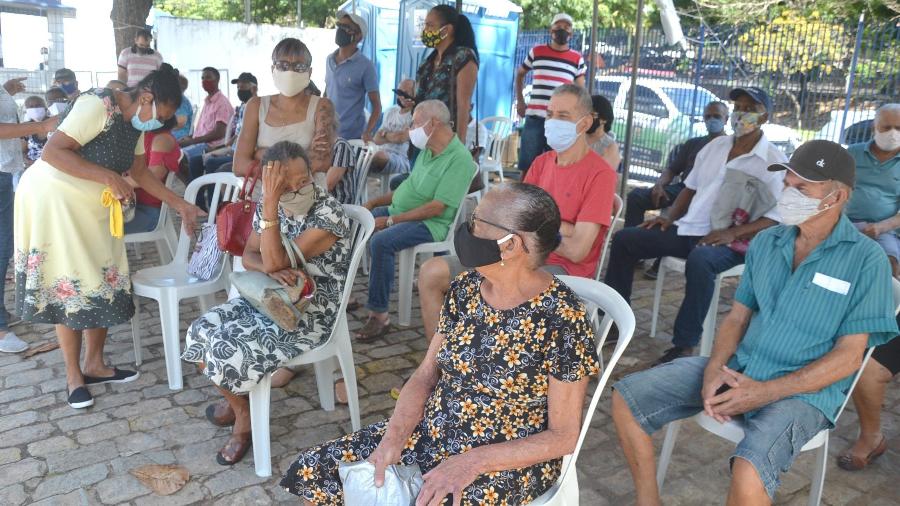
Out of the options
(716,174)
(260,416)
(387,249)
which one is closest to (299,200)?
(260,416)

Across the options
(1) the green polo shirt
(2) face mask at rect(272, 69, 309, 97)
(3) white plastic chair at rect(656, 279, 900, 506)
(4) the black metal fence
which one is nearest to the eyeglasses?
(2) face mask at rect(272, 69, 309, 97)

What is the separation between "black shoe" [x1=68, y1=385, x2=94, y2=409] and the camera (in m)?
3.59

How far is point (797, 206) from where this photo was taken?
2553 mm

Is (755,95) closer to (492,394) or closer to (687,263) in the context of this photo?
(687,263)

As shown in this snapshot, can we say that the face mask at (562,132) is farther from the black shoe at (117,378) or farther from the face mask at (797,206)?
the black shoe at (117,378)

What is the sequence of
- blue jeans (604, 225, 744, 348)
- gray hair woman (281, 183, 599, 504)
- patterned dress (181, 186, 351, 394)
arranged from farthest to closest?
1. blue jeans (604, 225, 744, 348)
2. patterned dress (181, 186, 351, 394)
3. gray hair woman (281, 183, 599, 504)

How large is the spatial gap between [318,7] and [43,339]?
22854mm

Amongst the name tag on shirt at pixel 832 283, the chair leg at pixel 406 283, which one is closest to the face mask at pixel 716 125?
the chair leg at pixel 406 283

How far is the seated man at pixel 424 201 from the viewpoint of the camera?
177 inches

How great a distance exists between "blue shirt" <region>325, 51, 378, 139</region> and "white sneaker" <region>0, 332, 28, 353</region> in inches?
113

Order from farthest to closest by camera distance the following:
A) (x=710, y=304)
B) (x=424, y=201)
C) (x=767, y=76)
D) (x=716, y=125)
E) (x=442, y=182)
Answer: (x=767, y=76) < (x=716, y=125) < (x=424, y=201) < (x=442, y=182) < (x=710, y=304)

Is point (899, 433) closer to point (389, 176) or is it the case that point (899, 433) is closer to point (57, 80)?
point (389, 176)

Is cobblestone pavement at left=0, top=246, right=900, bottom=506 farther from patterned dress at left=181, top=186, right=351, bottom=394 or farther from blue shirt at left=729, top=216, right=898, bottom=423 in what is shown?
blue shirt at left=729, top=216, right=898, bottom=423

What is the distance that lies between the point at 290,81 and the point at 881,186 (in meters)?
3.45
